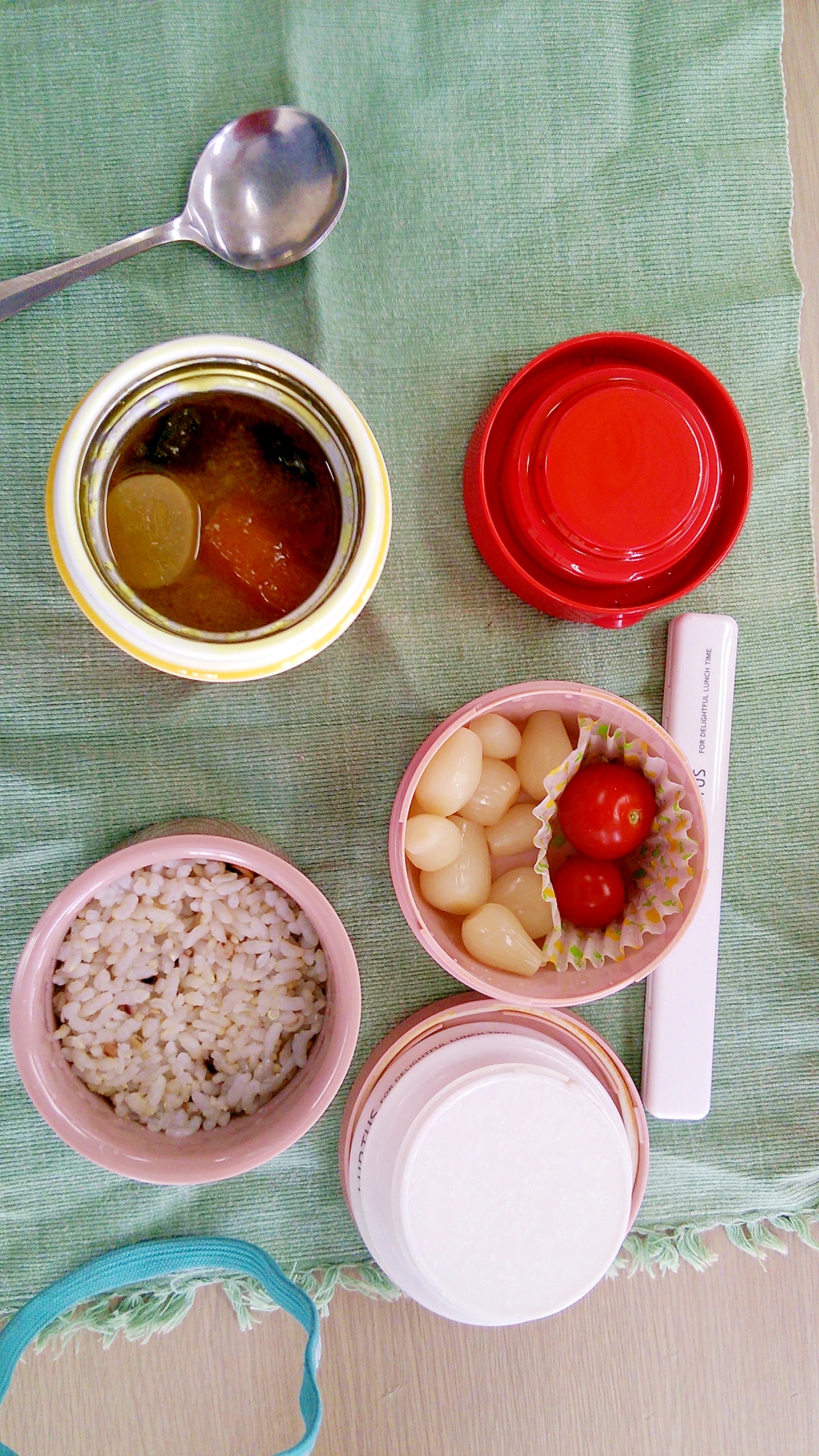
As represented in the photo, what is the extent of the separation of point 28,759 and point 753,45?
820mm

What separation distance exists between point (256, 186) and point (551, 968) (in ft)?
2.05

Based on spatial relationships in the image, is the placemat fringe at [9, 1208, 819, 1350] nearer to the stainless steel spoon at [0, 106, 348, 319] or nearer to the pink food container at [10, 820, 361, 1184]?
the pink food container at [10, 820, 361, 1184]

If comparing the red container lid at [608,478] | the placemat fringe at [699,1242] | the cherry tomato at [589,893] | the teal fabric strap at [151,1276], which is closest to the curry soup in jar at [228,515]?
the red container lid at [608,478]

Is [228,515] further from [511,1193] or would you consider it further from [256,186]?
[511,1193]

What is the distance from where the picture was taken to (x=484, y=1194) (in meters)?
0.65

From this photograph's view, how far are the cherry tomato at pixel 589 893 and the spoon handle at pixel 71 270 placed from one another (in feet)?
1.85

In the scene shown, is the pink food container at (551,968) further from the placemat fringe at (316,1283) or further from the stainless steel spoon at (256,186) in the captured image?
the stainless steel spoon at (256,186)

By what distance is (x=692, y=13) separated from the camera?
0.77m

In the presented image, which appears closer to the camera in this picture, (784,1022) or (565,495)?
(565,495)

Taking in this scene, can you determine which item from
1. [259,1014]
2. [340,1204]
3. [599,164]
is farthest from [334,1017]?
[599,164]

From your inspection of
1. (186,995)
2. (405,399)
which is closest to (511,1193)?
(186,995)

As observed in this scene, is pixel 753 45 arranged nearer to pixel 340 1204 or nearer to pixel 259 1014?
pixel 259 1014

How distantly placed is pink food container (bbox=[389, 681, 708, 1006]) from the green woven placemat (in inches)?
2.6

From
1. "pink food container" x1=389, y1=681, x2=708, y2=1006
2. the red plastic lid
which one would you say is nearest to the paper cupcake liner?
"pink food container" x1=389, y1=681, x2=708, y2=1006
